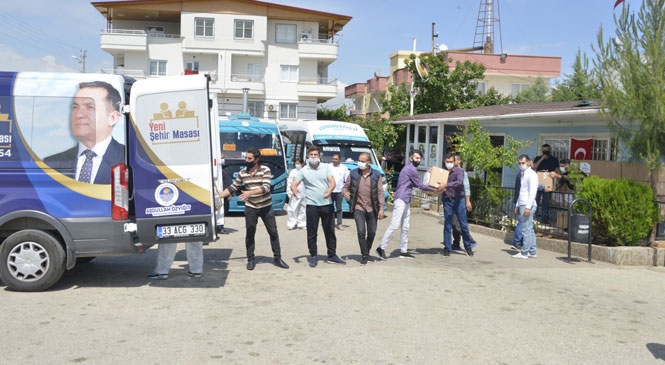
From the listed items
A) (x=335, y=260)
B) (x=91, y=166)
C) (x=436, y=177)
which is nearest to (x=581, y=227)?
(x=436, y=177)

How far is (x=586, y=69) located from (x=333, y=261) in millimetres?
6511

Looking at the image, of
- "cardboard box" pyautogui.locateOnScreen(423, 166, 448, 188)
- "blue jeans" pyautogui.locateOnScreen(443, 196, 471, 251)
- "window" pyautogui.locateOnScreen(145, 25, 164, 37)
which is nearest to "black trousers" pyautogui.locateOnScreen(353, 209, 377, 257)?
"cardboard box" pyautogui.locateOnScreen(423, 166, 448, 188)

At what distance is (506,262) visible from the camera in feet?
35.4

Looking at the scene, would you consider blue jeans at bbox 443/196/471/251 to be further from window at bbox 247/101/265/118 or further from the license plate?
window at bbox 247/101/265/118

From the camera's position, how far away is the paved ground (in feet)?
18.3

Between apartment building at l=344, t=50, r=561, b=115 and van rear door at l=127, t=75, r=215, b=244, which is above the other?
apartment building at l=344, t=50, r=561, b=115

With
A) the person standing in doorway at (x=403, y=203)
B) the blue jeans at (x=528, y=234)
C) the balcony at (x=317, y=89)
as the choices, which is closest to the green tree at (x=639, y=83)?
the blue jeans at (x=528, y=234)

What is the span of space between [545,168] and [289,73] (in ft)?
123

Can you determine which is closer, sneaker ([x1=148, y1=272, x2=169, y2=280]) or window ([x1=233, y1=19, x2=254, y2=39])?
sneaker ([x1=148, y1=272, x2=169, y2=280])

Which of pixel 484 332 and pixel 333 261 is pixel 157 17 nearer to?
pixel 333 261

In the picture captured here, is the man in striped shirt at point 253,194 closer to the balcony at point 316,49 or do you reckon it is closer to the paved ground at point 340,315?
the paved ground at point 340,315

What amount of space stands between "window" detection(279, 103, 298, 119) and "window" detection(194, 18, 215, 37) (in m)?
7.78

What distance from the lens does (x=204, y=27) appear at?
48625 mm

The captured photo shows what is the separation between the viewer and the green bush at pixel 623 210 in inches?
443
